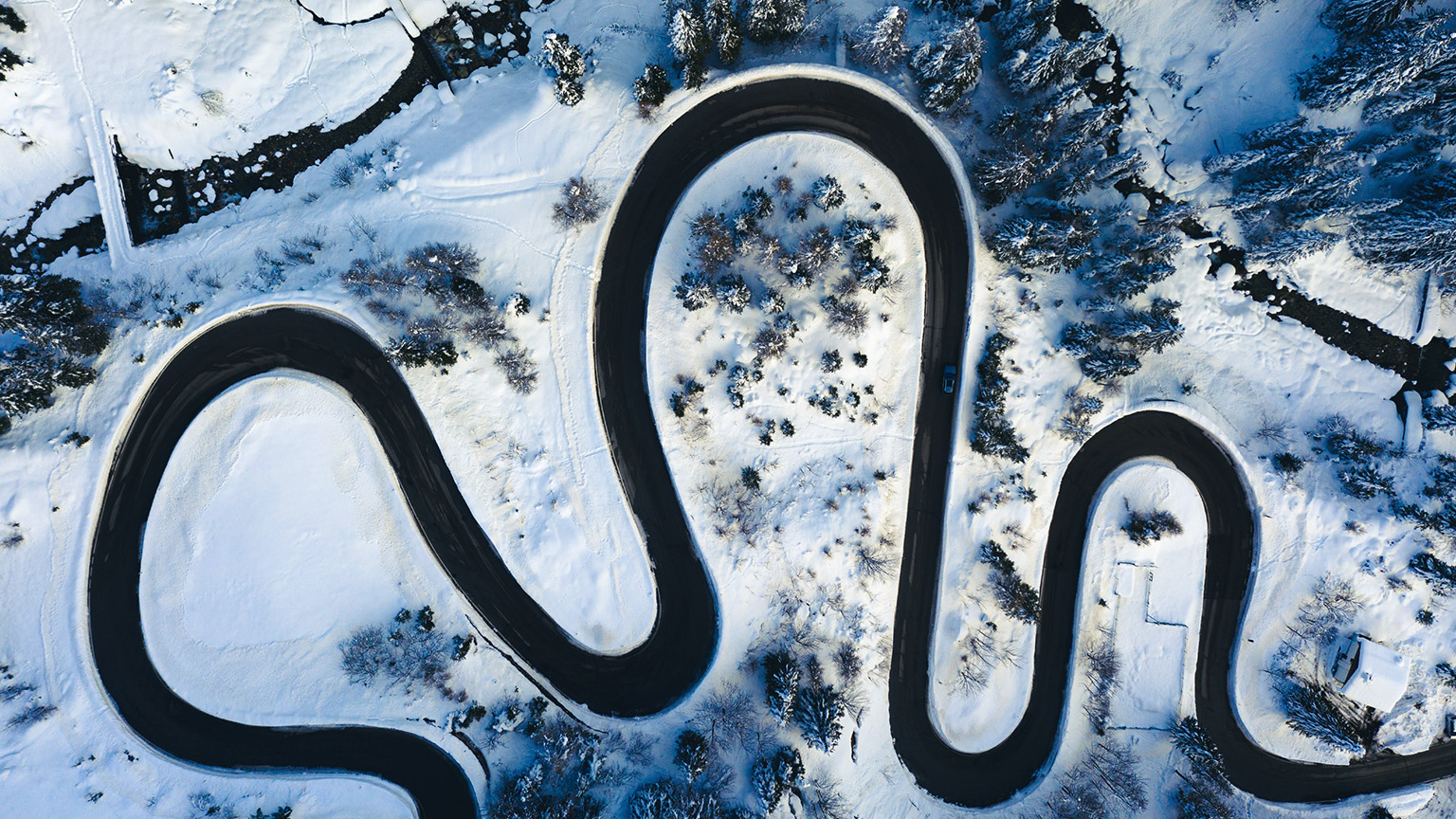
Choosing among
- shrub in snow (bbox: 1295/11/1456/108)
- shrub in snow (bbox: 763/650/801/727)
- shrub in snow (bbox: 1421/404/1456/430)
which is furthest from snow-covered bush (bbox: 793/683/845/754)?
shrub in snow (bbox: 1295/11/1456/108)

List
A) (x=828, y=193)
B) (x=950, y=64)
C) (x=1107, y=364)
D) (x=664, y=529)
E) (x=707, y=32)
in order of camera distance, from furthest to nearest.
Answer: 1. (x=664, y=529)
2. (x=1107, y=364)
3. (x=828, y=193)
4. (x=707, y=32)
5. (x=950, y=64)

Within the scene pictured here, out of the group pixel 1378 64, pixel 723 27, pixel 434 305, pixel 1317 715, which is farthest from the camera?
pixel 1317 715

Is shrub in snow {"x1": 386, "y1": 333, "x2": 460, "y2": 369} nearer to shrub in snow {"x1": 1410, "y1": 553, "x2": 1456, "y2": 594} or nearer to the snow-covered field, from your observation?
the snow-covered field

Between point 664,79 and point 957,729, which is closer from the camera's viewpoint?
point 664,79

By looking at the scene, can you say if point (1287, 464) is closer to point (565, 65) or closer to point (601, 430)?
point (601, 430)

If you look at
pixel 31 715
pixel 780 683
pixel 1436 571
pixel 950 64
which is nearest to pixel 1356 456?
pixel 1436 571

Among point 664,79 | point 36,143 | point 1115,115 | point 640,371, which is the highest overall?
point 1115,115

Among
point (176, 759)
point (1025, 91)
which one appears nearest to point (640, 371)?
point (1025, 91)

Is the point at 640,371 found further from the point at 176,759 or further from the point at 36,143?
the point at 36,143
